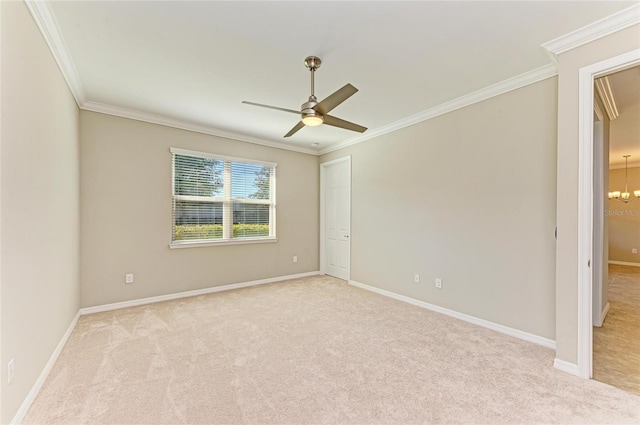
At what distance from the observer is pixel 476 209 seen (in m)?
3.19

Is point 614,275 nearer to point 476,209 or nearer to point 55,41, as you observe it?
point 476,209

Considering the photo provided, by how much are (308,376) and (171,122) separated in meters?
3.81

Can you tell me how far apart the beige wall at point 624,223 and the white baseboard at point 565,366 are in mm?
6030

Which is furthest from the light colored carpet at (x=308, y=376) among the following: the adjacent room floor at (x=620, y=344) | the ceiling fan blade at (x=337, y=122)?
the ceiling fan blade at (x=337, y=122)

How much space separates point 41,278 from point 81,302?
5.49 feet

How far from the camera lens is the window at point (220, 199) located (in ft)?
13.7

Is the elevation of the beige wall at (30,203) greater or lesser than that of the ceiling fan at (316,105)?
lesser

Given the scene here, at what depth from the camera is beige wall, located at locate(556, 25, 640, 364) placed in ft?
7.00

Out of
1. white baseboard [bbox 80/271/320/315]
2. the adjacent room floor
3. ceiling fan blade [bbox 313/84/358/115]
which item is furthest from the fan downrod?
white baseboard [bbox 80/271/320/315]

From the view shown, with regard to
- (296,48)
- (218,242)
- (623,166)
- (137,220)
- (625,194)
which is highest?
(296,48)

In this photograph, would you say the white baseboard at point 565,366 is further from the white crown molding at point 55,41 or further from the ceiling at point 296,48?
the white crown molding at point 55,41

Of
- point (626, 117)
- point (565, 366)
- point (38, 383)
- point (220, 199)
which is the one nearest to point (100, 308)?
point (38, 383)

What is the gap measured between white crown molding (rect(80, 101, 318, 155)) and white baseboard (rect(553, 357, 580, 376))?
15.2 feet

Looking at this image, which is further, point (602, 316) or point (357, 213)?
point (357, 213)
